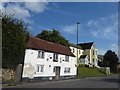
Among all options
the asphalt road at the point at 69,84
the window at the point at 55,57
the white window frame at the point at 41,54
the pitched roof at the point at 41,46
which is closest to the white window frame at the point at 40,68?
the white window frame at the point at 41,54

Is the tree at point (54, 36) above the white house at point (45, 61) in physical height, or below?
above

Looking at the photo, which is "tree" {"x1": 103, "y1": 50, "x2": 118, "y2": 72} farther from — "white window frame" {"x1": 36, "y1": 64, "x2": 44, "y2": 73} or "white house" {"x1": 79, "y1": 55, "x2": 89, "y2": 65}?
"white window frame" {"x1": 36, "y1": 64, "x2": 44, "y2": 73}

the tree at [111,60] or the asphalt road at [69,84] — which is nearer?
the asphalt road at [69,84]

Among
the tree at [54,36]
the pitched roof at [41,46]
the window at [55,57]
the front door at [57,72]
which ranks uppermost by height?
the tree at [54,36]

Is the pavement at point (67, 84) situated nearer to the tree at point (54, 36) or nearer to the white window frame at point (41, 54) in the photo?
the white window frame at point (41, 54)

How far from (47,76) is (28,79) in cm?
583

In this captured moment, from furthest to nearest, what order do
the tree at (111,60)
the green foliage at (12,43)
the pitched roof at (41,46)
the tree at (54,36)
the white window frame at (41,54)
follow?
1. the tree at (111,60)
2. the tree at (54,36)
3. the white window frame at (41,54)
4. the pitched roof at (41,46)
5. the green foliage at (12,43)

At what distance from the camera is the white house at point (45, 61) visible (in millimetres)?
37719

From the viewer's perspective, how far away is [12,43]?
3381cm

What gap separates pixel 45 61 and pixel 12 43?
9340mm

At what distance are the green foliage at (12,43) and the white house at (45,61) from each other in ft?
6.34

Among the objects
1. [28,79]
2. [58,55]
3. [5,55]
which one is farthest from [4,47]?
[58,55]

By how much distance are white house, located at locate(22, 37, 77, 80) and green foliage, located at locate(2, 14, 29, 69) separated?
1.93m

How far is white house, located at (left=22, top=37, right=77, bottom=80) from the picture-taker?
37719 millimetres
